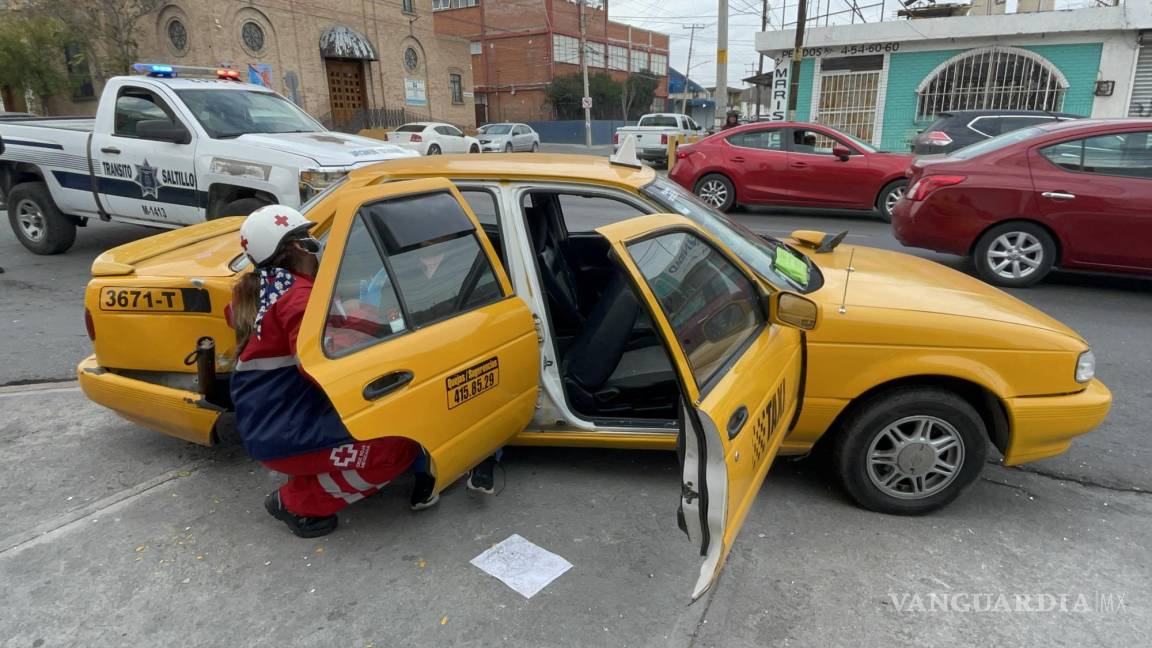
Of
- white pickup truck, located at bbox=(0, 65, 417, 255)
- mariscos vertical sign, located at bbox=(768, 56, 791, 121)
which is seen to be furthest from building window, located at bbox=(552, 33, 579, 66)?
white pickup truck, located at bbox=(0, 65, 417, 255)

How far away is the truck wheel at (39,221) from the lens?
8125 millimetres

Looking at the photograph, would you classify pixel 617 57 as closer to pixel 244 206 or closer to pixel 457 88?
pixel 457 88

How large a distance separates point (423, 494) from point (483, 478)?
0.98 ft

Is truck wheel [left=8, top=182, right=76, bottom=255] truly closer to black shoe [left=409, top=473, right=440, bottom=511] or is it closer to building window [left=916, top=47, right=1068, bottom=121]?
black shoe [left=409, top=473, right=440, bottom=511]

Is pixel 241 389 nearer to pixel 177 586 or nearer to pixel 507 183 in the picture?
pixel 177 586

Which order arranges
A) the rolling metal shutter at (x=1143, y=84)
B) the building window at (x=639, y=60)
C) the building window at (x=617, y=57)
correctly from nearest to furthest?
1. the rolling metal shutter at (x=1143, y=84)
2. the building window at (x=617, y=57)
3. the building window at (x=639, y=60)

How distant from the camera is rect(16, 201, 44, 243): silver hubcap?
8258 mm

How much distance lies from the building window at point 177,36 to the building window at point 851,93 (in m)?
24.3

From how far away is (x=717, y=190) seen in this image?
39.7 ft

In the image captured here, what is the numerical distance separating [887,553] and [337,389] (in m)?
2.32

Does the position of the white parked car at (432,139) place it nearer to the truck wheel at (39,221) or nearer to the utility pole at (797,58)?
the utility pole at (797,58)

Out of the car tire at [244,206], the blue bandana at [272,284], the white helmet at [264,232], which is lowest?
the car tire at [244,206]

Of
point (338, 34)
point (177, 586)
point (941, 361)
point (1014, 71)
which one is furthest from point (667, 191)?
point (338, 34)

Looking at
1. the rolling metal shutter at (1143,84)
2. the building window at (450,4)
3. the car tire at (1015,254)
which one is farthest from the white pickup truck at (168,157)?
the building window at (450,4)
